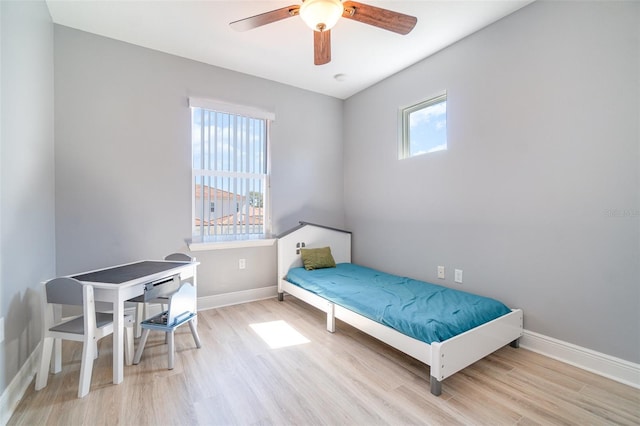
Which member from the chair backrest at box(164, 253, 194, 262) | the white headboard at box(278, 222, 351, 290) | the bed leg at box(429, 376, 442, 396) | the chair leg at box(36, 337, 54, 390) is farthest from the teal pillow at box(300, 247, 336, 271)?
the chair leg at box(36, 337, 54, 390)

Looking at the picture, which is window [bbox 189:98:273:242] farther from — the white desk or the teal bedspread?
the teal bedspread

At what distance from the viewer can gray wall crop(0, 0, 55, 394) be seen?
1.54m

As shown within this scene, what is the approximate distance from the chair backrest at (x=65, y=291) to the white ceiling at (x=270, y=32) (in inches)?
83.7

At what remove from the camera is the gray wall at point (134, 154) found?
2467mm

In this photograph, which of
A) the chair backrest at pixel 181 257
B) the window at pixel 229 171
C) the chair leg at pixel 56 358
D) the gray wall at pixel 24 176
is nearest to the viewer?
the gray wall at pixel 24 176

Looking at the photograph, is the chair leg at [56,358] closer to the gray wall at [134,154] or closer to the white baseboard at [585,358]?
the gray wall at [134,154]

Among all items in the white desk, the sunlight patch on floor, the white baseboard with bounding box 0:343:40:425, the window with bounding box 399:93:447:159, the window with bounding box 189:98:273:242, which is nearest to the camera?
the white baseboard with bounding box 0:343:40:425

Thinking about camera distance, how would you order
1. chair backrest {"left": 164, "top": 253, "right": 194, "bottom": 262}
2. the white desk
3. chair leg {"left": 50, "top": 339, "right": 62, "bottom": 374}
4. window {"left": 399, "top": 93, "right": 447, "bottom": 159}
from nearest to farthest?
the white desk, chair leg {"left": 50, "top": 339, "right": 62, "bottom": 374}, chair backrest {"left": 164, "top": 253, "right": 194, "bottom": 262}, window {"left": 399, "top": 93, "right": 447, "bottom": 159}

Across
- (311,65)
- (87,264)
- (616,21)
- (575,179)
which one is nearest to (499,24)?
(616,21)

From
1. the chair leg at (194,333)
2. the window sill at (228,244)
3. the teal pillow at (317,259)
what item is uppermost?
the window sill at (228,244)

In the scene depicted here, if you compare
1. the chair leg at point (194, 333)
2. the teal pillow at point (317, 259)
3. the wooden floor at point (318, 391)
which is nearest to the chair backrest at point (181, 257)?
the chair leg at point (194, 333)

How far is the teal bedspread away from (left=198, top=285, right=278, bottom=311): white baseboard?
50 centimetres

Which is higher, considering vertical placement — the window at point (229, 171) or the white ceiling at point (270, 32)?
the white ceiling at point (270, 32)

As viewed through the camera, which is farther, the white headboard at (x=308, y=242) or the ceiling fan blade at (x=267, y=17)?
the white headboard at (x=308, y=242)
